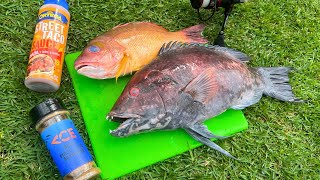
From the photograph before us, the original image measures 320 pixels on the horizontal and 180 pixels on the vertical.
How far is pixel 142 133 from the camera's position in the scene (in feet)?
8.46

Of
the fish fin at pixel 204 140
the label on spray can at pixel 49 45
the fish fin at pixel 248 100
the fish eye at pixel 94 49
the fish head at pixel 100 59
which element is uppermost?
the label on spray can at pixel 49 45

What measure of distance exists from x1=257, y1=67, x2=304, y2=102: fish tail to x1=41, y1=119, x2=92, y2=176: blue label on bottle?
4.84ft

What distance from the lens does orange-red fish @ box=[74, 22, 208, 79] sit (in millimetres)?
2551

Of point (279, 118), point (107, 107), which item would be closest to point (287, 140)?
point (279, 118)

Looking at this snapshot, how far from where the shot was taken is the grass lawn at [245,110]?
2.52 meters

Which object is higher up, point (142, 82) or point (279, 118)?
point (142, 82)

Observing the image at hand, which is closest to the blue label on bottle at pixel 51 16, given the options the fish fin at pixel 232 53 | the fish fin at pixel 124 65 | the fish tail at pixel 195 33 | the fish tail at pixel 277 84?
the fish fin at pixel 124 65

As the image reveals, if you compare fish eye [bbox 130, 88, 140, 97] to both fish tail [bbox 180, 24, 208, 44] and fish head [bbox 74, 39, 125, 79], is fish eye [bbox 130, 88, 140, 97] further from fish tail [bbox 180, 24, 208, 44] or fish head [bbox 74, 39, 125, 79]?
fish tail [bbox 180, 24, 208, 44]

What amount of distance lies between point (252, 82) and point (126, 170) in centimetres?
114

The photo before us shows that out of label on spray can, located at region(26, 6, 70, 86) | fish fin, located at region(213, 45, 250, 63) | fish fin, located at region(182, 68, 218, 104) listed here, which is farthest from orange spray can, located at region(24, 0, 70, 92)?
fish fin, located at region(213, 45, 250, 63)

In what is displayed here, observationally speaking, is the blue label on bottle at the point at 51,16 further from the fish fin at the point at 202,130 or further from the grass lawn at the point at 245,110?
the fish fin at the point at 202,130

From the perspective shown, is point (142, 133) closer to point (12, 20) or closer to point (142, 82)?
point (142, 82)

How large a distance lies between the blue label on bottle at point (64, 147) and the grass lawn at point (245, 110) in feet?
0.59

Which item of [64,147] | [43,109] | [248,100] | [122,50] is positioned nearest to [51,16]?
[122,50]
